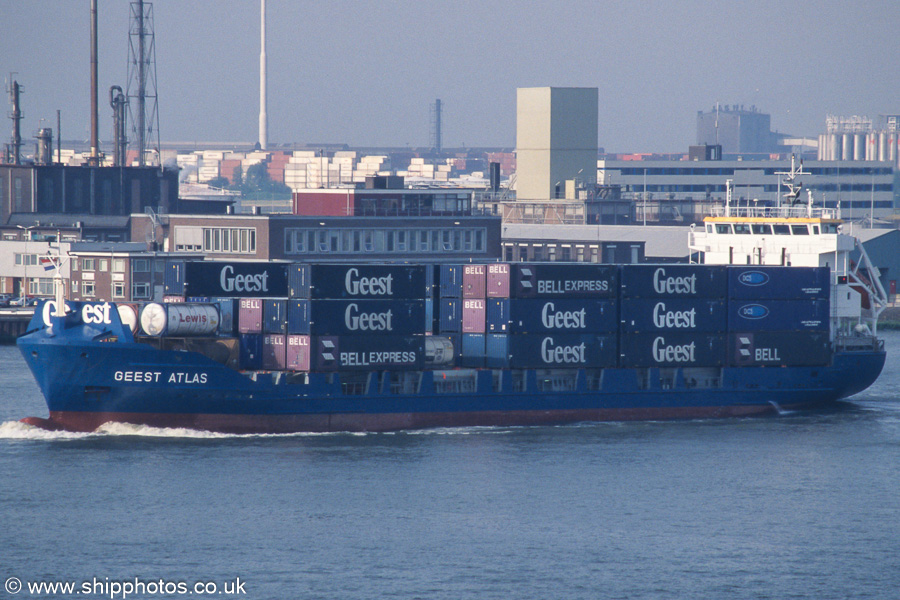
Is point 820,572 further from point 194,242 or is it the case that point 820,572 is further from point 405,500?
point 194,242


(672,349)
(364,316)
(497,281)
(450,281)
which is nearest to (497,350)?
(497,281)

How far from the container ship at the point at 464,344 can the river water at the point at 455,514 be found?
1178 mm

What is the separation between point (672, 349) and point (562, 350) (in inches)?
176

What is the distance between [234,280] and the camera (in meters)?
40.5

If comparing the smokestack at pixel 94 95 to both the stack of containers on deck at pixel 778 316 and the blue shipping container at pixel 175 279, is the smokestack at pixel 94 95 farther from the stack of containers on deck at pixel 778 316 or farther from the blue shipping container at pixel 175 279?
the stack of containers on deck at pixel 778 316

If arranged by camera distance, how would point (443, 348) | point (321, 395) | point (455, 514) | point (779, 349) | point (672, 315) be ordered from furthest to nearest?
point (779, 349) < point (672, 315) < point (443, 348) < point (321, 395) < point (455, 514)

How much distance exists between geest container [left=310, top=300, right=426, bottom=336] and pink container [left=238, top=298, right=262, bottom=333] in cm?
190

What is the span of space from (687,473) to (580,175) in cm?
7534

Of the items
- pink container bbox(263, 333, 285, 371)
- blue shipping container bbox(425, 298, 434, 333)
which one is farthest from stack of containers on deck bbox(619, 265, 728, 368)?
pink container bbox(263, 333, 285, 371)

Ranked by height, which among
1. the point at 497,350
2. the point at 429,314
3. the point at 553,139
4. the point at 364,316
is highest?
the point at 553,139

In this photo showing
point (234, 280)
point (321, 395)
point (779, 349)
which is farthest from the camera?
point (779, 349)

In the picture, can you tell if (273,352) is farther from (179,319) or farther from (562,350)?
(562,350)

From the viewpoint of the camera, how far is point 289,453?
1464 inches

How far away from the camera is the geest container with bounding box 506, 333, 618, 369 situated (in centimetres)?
4194
